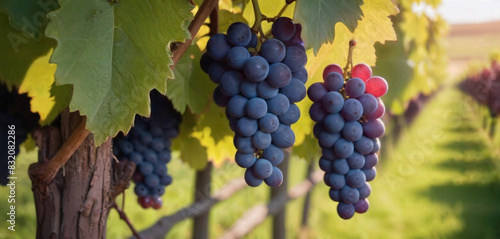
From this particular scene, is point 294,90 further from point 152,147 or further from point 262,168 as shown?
point 152,147

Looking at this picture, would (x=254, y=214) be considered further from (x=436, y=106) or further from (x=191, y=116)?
(x=436, y=106)

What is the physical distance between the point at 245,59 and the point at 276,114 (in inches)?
3.9

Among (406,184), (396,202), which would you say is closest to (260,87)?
(396,202)

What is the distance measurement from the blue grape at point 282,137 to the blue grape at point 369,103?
0.19 m

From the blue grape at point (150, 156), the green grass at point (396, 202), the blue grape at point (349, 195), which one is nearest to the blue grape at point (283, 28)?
the blue grape at point (349, 195)

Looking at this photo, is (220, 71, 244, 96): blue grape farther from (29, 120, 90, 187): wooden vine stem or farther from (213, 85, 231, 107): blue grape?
(29, 120, 90, 187): wooden vine stem

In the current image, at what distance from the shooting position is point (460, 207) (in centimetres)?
604

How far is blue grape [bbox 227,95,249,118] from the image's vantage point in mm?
714

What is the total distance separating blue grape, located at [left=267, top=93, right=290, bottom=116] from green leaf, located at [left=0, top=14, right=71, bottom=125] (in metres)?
0.40

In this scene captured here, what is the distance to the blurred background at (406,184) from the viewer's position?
7.70 feet

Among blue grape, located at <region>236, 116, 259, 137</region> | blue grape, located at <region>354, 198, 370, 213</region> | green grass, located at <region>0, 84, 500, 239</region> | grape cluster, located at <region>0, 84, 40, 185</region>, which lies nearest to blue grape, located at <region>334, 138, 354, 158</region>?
blue grape, located at <region>354, 198, 370, 213</region>

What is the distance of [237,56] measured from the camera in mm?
701

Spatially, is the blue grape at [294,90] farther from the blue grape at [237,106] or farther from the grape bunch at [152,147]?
the grape bunch at [152,147]

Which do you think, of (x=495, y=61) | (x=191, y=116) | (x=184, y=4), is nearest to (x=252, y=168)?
(x=184, y=4)
